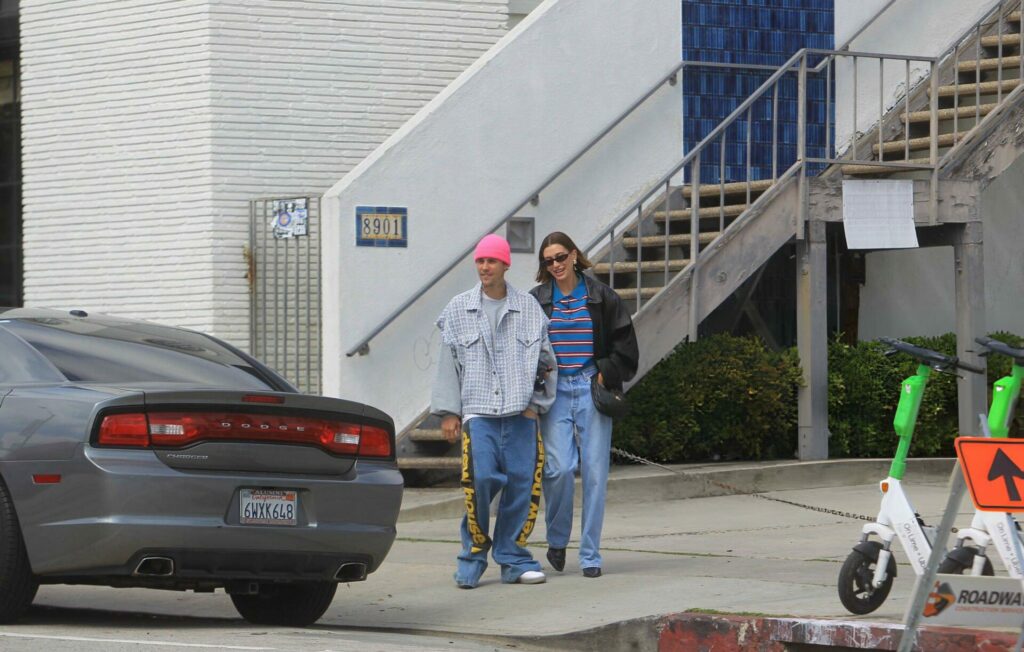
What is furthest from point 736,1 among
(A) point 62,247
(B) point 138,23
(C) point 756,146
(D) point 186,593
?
(D) point 186,593

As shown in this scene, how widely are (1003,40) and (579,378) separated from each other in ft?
26.2

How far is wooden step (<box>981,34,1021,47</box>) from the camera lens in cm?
1552

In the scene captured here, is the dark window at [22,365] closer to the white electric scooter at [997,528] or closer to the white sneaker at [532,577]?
the white sneaker at [532,577]

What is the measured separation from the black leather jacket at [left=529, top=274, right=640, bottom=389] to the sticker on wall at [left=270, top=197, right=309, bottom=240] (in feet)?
16.0

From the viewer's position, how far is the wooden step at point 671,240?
44.7 feet

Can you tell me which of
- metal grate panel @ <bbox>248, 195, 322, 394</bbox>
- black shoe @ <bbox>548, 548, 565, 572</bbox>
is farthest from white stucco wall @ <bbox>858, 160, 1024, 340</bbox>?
black shoe @ <bbox>548, 548, 565, 572</bbox>

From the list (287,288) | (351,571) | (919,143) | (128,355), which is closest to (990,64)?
(919,143)

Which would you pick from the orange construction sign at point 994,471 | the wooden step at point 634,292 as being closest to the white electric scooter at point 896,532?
the orange construction sign at point 994,471

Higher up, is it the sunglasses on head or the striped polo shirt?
the sunglasses on head

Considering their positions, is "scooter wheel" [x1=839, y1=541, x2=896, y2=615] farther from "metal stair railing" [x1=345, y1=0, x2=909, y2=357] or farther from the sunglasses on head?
"metal stair railing" [x1=345, y1=0, x2=909, y2=357]

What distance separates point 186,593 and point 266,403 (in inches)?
96.8

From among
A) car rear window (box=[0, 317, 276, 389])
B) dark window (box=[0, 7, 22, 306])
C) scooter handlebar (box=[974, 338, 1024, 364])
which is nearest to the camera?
scooter handlebar (box=[974, 338, 1024, 364])

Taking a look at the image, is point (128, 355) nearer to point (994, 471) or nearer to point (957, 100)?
point (994, 471)

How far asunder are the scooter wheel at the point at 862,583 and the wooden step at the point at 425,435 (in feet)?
19.8
